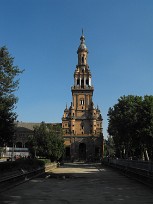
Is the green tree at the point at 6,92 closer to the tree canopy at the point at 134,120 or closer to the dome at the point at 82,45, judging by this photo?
the tree canopy at the point at 134,120

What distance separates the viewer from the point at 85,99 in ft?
389

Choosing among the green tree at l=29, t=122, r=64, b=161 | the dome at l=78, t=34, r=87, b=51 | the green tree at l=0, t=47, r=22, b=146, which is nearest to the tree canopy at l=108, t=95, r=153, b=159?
the green tree at l=29, t=122, r=64, b=161

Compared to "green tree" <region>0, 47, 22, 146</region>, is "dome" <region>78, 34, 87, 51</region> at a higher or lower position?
higher

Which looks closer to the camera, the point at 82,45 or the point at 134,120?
the point at 134,120

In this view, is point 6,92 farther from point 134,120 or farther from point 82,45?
point 82,45

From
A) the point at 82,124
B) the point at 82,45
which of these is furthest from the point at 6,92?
the point at 82,45

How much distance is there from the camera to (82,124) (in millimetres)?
118250

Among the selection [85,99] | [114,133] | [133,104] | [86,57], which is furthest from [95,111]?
[133,104]

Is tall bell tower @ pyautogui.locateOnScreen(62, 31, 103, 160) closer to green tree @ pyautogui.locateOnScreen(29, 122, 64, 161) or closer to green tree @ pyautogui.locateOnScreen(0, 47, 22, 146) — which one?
green tree @ pyautogui.locateOnScreen(29, 122, 64, 161)

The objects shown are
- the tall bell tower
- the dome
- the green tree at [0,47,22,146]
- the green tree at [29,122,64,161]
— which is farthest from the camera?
the dome

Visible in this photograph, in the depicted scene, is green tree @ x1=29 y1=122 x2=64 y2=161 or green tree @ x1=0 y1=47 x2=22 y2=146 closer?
green tree @ x1=0 y1=47 x2=22 y2=146

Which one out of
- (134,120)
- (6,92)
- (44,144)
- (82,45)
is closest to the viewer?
(6,92)

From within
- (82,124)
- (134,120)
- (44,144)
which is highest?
(82,124)

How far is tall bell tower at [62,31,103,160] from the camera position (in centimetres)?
11638
